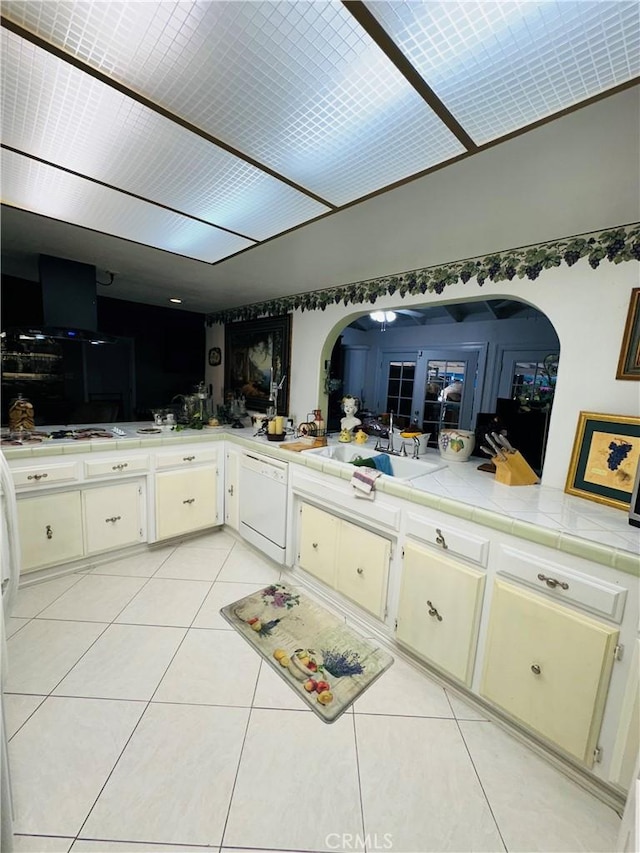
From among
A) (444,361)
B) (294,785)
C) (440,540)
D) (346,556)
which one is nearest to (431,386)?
(444,361)

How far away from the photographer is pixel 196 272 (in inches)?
96.9

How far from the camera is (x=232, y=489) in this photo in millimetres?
2939

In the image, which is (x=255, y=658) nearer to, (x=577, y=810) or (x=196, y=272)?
(x=577, y=810)

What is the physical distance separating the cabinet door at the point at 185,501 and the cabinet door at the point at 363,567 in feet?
4.54

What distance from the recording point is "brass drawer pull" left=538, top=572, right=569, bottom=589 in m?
1.23

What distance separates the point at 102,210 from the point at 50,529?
6.53ft

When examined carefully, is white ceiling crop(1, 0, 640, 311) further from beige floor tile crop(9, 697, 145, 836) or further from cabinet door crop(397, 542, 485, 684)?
beige floor tile crop(9, 697, 145, 836)

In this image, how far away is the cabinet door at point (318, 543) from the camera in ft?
6.97

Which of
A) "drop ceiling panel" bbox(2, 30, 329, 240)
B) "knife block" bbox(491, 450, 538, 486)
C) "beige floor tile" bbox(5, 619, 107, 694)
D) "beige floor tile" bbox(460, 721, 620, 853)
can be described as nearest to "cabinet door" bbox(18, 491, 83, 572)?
"beige floor tile" bbox(5, 619, 107, 694)

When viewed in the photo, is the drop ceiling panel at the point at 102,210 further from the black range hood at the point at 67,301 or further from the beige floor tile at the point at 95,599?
the beige floor tile at the point at 95,599

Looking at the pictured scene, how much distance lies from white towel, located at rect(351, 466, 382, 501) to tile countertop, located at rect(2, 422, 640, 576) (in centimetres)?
4

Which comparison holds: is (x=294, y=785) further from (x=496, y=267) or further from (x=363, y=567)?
(x=496, y=267)

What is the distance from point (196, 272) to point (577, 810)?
3.40 meters

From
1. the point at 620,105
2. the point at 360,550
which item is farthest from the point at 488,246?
the point at 360,550
